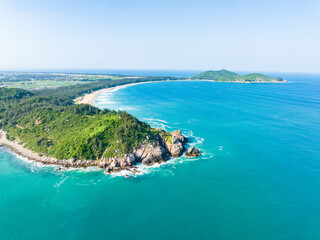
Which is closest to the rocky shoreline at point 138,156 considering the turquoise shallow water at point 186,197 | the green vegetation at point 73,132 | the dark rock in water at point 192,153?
the dark rock in water at point 192,153

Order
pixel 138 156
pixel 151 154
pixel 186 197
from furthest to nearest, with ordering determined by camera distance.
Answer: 1. pixel 151 154
2. pixel 138 156
3. pixel 186 197

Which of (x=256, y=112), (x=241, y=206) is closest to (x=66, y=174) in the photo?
(x=241, y=206)

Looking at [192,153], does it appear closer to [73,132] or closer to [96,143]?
[96,143]

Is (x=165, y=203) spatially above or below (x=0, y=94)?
below

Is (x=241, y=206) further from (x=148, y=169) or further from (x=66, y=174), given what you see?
(x=66, y=174)

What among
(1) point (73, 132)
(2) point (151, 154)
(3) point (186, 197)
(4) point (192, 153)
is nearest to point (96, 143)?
(1) point (73, 132)

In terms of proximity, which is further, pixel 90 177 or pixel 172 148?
pixel 172 148

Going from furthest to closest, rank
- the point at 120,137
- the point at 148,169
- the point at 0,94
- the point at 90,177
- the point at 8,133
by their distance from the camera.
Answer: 1. the point at 0,94
2. the point at 8,133
3. the point at 120,137
4. the point at 148,169
5. the point at 90,177

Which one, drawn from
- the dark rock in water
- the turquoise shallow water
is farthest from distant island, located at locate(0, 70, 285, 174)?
the turquoise shallow water

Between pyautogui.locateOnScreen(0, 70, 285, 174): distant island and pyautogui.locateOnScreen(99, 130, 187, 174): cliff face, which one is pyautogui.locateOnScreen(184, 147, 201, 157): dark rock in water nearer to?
pyautogui.locateOnScreen(0, 70, 285, 174): distant island
